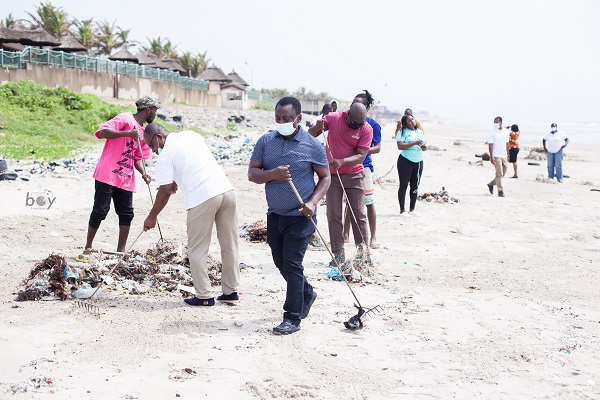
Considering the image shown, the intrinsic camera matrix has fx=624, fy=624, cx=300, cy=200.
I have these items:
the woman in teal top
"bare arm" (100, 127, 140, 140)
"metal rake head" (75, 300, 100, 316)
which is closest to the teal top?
the woman in teal top

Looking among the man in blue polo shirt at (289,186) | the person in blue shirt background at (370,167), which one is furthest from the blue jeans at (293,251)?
the person in blue shirt background at (370,167)

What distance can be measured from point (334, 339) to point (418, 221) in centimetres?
582

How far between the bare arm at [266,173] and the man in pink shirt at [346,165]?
176 cm

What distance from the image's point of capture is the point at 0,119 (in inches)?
742

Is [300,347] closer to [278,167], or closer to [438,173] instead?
[278,167]

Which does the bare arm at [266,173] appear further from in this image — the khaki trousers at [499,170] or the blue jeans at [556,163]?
the blue jeans at [556,163]

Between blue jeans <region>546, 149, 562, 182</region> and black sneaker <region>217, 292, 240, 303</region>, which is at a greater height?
blue jeans <region>546, 149, 562, 182</region>

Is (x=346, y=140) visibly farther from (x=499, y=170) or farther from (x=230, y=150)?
(x=230, y=150)

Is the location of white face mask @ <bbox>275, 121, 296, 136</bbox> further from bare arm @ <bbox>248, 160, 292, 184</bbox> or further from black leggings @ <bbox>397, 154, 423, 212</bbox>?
black leggings @ <bbox>397, 154, 423, 212</bbox>

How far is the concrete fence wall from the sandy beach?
2329 cm

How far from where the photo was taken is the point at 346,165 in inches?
267

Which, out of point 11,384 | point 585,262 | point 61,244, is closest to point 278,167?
point 11,384

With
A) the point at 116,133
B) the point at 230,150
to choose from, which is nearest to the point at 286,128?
the point at 116,133

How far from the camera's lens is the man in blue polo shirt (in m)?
4.95
